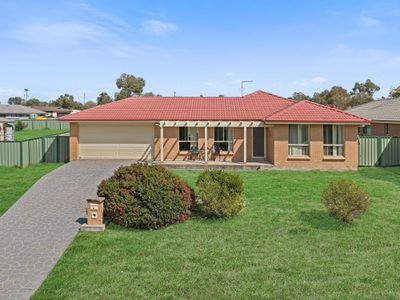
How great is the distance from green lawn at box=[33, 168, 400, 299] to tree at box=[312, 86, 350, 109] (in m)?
62.9

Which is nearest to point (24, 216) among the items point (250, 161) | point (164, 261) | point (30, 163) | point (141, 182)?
point (141, 182)

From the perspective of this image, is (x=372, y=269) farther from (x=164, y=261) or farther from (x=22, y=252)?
(x=22, y=252)

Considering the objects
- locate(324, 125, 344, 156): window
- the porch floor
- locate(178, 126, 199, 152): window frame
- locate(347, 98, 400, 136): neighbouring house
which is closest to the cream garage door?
locate(178, 126, 199, 152): window frame

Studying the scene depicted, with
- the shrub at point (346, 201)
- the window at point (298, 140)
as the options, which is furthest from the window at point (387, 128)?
the shrub at point (346, 201)

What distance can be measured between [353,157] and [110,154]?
1442 centimetres

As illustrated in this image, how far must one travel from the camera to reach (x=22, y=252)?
904 cm

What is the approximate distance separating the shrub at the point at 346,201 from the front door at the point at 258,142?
12367 millimetres

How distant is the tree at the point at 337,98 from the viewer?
71188 mm

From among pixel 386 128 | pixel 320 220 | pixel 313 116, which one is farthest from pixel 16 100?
pixel 320 220

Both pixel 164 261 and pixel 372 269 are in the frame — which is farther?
pixel 164 261

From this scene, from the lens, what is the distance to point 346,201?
427 inches

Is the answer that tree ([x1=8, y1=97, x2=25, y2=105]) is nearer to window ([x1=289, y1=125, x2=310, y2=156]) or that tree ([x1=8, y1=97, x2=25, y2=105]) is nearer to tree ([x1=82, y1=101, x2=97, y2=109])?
tree ([x1=82, y1=101, x2=97, y2=109])

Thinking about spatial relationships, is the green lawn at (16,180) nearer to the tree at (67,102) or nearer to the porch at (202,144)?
the porch at (202,144)

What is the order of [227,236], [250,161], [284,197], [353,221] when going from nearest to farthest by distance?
[227,236] → [353,221] → [284,197] → [250,161]
